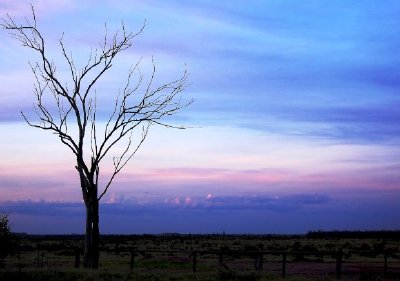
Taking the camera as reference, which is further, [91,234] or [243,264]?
[243,264]

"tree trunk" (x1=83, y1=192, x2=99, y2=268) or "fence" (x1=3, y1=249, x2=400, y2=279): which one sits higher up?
"tree trunk" (x1=83, y1=192, x2=99, y2=268)

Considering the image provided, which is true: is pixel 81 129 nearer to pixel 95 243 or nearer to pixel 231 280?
pixel 95 243

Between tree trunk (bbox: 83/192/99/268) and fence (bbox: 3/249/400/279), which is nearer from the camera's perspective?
tree trunk (bbox: 83/192/99/268)

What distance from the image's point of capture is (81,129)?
81.7 ft

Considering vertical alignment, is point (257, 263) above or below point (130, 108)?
below

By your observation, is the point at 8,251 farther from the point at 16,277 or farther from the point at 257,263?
the point at 257,263

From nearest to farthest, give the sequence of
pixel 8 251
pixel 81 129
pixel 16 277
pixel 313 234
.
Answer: pixel 16 277 → pixel 81 129 → pixel 8 251 → pixel 313 234

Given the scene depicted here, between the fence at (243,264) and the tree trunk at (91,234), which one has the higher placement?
the tree trunk at (91,234)

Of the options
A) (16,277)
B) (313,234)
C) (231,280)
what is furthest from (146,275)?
(313,234)

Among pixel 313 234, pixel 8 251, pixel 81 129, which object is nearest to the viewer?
pixel 81 129

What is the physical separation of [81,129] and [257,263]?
9.98 meters

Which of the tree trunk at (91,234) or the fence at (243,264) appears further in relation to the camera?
the fence at (243,264)

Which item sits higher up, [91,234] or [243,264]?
[91,234]

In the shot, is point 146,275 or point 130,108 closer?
point 146,275
